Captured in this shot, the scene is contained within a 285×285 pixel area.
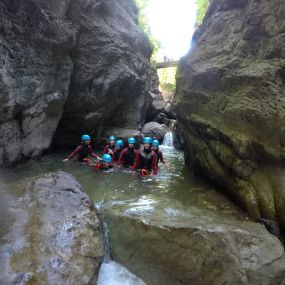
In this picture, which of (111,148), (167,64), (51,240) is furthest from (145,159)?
(167,64)

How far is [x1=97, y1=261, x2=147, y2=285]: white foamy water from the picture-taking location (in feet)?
18.0

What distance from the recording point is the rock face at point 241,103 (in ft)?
23.3

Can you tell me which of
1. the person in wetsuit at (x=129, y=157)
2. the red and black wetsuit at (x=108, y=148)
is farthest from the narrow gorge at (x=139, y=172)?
the red and black wetsuit at (x=108, y=148)

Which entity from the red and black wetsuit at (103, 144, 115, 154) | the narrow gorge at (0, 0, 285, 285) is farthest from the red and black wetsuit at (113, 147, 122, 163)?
the narrow gorge at (0, 0, 285, 285)

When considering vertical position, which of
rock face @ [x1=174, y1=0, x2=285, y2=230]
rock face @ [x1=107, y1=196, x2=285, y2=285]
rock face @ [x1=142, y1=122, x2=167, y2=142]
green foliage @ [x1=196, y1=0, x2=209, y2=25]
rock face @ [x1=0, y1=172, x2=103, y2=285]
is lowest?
rock face @ [x1=142, y1=122, x2=167, y2=142]

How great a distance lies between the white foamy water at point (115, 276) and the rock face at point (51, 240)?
460 millimetres

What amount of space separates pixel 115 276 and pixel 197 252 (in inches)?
59.5

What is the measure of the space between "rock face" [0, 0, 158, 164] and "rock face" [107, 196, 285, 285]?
235 inches

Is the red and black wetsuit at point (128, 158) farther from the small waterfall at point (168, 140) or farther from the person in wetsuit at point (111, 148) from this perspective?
the small waterfall at point (168, 140)

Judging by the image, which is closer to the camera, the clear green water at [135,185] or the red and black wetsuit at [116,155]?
the clear green water at [135,185]

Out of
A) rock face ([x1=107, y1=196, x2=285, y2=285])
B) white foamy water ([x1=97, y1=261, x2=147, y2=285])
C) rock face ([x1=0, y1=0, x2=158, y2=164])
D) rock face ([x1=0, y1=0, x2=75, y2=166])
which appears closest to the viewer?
rock face ([x1=107, y1=196, x2=285, y2=285])

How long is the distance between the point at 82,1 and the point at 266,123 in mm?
10476

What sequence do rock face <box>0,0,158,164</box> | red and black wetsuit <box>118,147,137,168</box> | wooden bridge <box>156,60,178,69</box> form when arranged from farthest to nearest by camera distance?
wooden bridge <box>156,60,178,69</box>, red and black wetsuit <box>118,147,137,168</box>, rock face <box>0,0,158,164</box>

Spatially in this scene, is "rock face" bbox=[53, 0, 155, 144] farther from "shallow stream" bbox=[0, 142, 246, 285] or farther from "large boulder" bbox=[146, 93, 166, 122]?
"large boulder" bbox=[146, 93, 166, 122]
